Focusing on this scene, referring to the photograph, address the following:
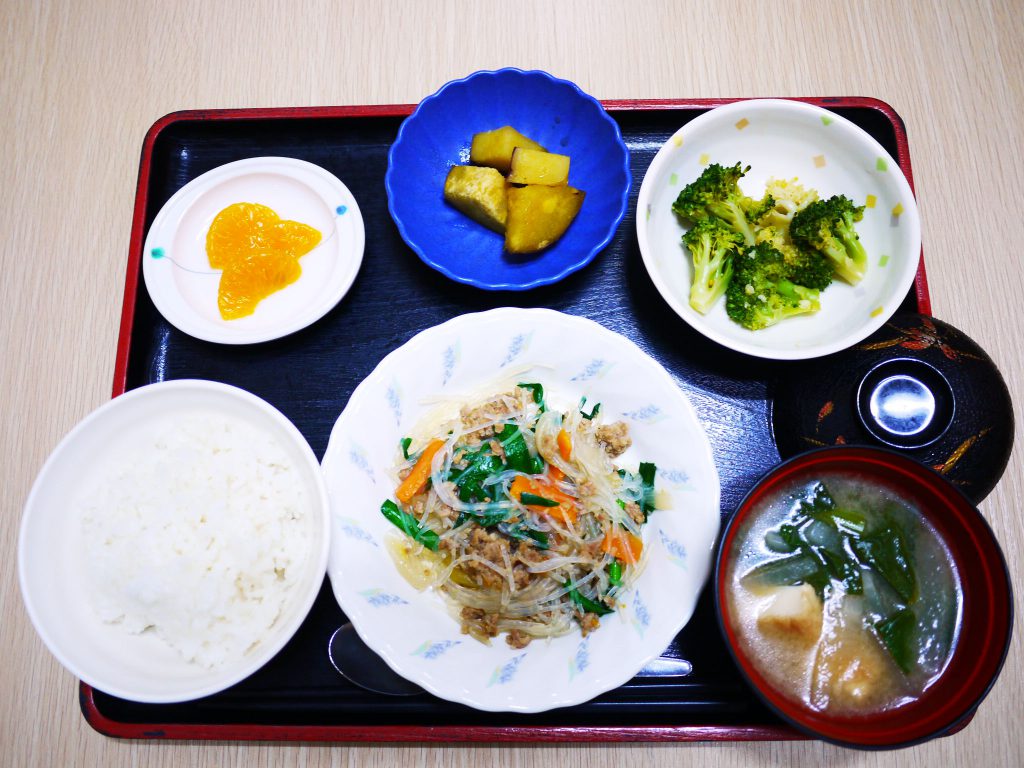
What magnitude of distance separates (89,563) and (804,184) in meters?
2.84

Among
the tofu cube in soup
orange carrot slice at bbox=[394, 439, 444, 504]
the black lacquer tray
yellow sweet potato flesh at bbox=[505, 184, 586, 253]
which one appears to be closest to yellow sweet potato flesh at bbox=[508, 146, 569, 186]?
yellow sweet potato flesh at bbox=[505, 184, 586, 253]

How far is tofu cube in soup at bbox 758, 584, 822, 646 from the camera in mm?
1825

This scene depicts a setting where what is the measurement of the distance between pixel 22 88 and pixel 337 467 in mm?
2509

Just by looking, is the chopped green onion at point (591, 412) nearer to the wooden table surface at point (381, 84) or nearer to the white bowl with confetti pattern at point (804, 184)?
the white bowl with confetti pattern at point (804, 184)

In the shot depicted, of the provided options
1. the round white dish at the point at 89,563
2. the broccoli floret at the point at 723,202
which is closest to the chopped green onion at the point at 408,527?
the round white dish at the point at 89,563

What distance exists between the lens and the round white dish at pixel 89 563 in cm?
191

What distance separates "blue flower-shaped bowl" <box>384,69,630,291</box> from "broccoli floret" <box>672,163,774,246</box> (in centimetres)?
A: 23

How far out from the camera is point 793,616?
183 cm

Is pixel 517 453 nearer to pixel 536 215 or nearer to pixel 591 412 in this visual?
pixel 591 412

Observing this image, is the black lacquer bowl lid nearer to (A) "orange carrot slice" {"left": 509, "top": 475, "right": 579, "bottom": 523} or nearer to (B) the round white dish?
(A) "orange carrot slice" {"left": 509, "top": 475, "right": 579, "bottom": 523}

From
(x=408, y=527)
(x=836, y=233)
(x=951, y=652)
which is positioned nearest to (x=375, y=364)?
(x=408, y=527)

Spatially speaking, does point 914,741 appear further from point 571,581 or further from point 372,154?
point 372,154

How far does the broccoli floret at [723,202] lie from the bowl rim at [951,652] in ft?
2.95

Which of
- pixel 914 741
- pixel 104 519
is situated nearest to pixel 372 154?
pixel 104 519
